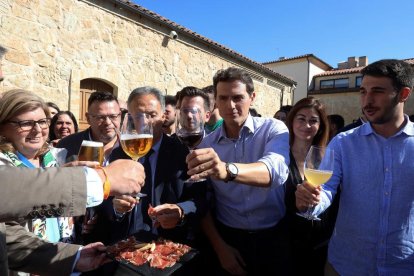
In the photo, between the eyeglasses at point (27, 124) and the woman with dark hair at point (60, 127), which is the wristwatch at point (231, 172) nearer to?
the eyeglasses at point (27, 124)

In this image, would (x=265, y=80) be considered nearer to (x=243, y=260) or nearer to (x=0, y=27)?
(x=0, y=27)

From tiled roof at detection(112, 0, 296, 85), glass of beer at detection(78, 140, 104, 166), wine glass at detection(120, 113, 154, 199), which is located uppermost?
tiled roof at detection(112, 0, 296, 85)

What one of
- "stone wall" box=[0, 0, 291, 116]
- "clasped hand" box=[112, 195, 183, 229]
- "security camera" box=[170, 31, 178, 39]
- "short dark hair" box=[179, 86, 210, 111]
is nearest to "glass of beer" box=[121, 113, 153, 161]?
Result: "clasped hand" box=[112, 195, 183, 229]

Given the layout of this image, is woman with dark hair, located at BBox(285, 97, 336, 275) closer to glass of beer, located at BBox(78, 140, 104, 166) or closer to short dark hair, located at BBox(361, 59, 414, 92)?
short dark hair, located at BBox(361, 59, 414, 92)

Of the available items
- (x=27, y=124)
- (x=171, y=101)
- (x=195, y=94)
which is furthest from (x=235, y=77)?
(x=171, y=101)

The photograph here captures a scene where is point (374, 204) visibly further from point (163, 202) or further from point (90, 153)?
point (90, 153)

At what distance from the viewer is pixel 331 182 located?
2.10m

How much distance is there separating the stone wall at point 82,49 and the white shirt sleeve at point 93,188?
636cm

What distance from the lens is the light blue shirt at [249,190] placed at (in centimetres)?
226

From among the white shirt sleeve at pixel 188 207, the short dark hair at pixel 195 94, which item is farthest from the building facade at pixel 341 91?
the white shirt sleeve at pixel 188 207

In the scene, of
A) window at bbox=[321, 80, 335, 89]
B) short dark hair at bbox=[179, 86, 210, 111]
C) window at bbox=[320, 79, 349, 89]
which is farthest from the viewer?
window at bbox=[321, 80, 335, 89]

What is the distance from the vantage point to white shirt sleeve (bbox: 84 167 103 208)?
1163mm

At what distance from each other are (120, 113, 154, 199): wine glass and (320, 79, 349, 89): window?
28.5 m

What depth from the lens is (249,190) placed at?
226 cm
